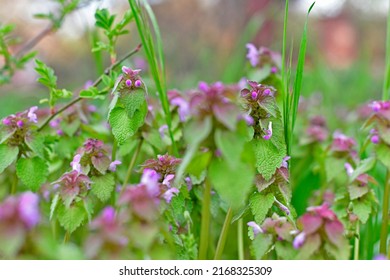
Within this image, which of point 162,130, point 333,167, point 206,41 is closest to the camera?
point 162,130

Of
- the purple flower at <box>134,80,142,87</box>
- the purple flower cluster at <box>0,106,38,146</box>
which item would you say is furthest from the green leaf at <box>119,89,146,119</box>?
the purple flower cluster at <box>0,106,38,146</box>

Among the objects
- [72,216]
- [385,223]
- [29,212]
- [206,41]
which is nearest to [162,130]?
[72,216]

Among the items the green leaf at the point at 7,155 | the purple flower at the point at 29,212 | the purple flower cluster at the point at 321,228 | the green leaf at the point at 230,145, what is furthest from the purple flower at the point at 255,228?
the green leaf at the point at 7,155

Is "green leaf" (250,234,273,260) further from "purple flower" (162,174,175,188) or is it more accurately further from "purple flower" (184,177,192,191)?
"purple flower" (184,177,192,191)

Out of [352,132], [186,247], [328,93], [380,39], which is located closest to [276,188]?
[186,247]

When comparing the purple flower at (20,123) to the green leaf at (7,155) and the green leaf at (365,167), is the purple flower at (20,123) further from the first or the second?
the green leaf at (365,167)

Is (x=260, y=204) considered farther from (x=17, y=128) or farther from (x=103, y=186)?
(x=17, y=128)
